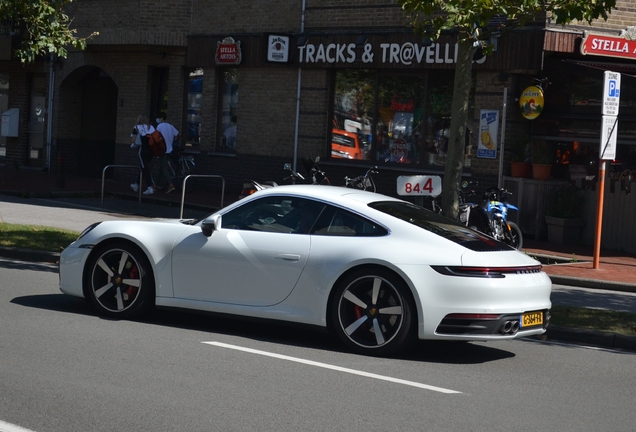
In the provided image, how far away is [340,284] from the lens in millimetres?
7812

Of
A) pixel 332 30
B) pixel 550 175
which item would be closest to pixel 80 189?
pixel 332 30

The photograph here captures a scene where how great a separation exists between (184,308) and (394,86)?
13.1 meters

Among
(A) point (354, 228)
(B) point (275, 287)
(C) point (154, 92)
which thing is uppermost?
(C) point (154, 92)

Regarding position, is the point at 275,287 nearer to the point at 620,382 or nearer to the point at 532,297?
the point at 532,297

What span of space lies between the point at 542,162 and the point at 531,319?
10.3 metres

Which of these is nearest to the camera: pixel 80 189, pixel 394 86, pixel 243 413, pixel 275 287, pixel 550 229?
pixel 243 413

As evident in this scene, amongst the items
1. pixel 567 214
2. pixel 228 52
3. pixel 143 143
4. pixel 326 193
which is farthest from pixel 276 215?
pixel 228 52

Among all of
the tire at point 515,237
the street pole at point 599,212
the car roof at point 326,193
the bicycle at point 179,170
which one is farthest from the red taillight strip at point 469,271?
the bicycle at point 179,170

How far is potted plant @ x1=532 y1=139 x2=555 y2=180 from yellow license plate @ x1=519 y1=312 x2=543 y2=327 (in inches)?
398

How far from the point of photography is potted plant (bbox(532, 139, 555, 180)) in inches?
694

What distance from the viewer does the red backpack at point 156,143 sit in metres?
22.8

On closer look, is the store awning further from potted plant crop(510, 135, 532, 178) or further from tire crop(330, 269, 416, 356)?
tire crop(330, 269, 416, 356)

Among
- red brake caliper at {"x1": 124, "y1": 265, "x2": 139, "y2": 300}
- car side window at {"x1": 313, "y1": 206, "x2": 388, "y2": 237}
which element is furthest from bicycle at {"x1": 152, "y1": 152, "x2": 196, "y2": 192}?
car side window at {"x1": 313, "y1": 206, "x2": 388, "y2": 237}

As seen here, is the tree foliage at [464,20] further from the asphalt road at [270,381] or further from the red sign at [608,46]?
the red sign at [608,46]
